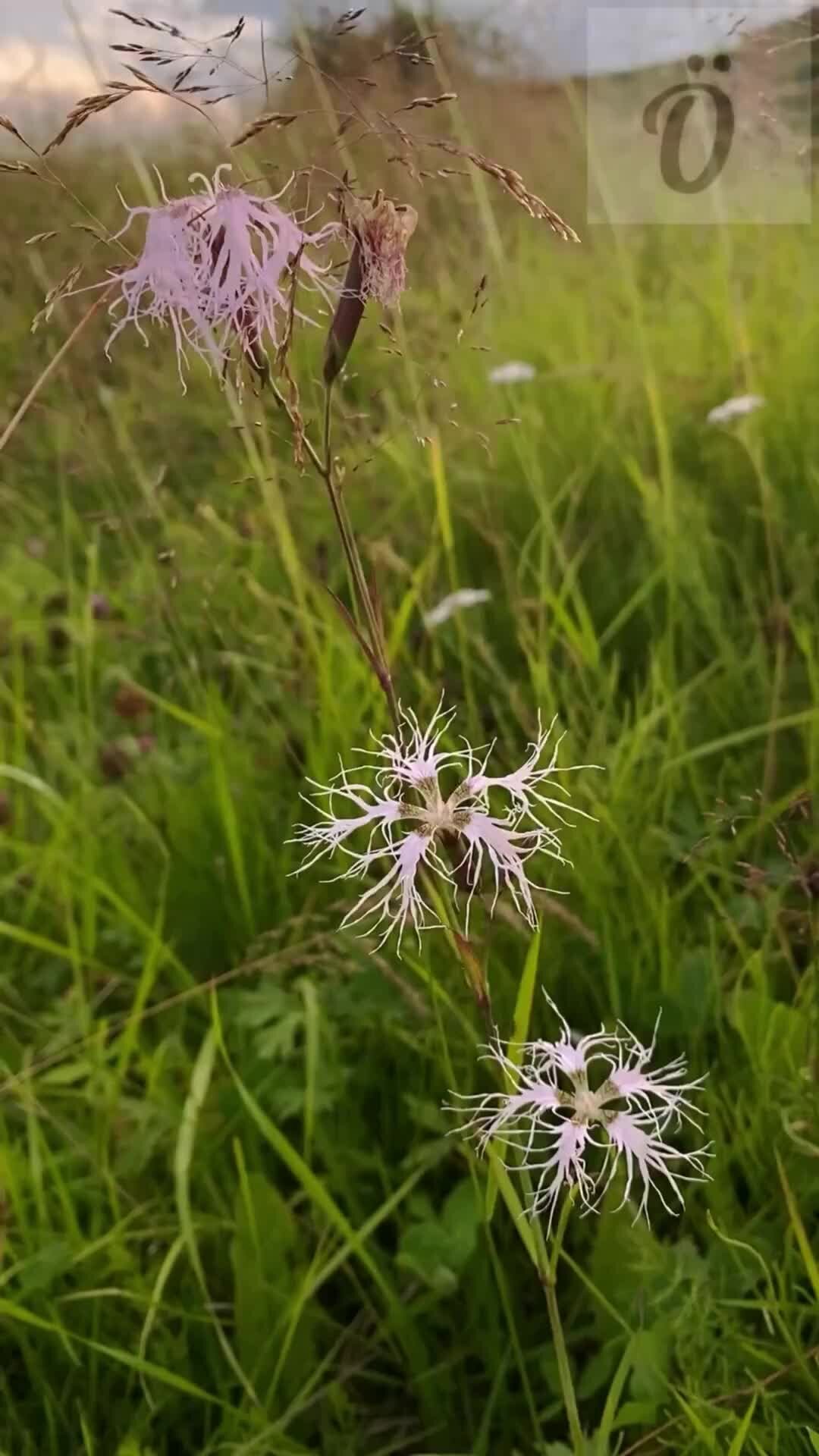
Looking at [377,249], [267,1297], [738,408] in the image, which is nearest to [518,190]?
[377,249]

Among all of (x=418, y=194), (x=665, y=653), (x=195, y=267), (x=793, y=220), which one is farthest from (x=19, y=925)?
(x=793, y=220)

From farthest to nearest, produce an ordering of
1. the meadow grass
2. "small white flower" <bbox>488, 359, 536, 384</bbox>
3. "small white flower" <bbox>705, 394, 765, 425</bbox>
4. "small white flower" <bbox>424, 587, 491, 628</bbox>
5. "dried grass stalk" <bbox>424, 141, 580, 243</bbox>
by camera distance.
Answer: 1. "small white flower" <bbox>488, 359, 536, 384</bbox>
2. "small white flower" <bbox>705, 394, 765, 425</bbox>
3. "small white flower" <bbox>424, 587, 491, 628</bbox>
4. the meadow grass
5. "dried grass stalk" <bbox>424, 141, 580, 243</bbox>

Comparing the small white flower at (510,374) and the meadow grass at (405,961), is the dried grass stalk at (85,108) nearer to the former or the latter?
the meadow grass at (405,961)

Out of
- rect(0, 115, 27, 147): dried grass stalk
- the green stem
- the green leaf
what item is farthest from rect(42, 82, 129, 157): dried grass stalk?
the green leaf

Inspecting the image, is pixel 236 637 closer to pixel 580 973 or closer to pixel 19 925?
pixel 19 925

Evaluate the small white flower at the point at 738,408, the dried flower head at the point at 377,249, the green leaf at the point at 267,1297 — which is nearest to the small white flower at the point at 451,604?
the small white flower at the point at 738,408

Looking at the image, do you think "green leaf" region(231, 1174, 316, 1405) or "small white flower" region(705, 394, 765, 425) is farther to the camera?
"small white flower" region(705, 394, 765, 425)

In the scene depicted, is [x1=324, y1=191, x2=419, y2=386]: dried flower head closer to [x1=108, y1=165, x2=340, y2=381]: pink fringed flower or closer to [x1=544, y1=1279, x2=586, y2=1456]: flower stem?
[x1=108, y1=165, x2=340, y2=381]: pink fringed flower
